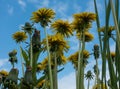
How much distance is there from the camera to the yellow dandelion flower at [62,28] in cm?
Answer: 485

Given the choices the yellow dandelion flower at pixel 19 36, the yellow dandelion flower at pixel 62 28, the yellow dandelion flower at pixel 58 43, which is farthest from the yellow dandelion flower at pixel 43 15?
the yellow dandelion flower at pixel 19 36

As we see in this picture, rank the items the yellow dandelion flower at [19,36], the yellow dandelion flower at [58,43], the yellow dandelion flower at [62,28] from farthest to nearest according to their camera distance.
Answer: the yellow dandelion flower at [19,36] < the yellow dandelion flower at [62,28] < the yellow dandelion flower at [58,43]

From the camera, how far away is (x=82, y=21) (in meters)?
4.46

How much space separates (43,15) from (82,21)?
1.76 feet

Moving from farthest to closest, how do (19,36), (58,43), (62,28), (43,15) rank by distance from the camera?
(19,36)
(62,28)
(58,43)
(43,15)

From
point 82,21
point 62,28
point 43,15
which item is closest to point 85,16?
point 82,21

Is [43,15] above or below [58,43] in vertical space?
above

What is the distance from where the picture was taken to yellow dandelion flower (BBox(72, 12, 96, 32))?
13.9 ft

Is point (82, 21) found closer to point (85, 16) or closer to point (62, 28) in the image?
point (85, 16)

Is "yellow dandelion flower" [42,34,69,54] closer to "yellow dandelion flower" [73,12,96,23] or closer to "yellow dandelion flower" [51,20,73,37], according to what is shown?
"yellow dandelion flower" [51,20,73,37]

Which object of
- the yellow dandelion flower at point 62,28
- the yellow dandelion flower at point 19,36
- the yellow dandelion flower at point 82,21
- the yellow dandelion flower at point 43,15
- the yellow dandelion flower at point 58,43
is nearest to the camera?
the yellow dandelion flower at point 82,21

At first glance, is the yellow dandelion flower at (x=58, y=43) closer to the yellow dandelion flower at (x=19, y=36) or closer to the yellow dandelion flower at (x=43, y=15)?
the yellow dandelion flower at (x=43, y=15)

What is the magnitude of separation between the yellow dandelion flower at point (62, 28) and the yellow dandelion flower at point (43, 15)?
1.48ft

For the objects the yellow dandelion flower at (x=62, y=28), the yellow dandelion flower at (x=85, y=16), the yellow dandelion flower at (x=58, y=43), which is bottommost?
the yellow dandelion flower at (x=58, y=43)
